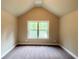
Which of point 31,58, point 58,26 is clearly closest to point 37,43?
point 58,26

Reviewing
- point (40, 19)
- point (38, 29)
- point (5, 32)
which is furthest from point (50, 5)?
point (5, 32)

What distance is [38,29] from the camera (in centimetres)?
860

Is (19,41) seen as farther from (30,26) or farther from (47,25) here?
(47,25)

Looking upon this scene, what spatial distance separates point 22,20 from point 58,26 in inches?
109

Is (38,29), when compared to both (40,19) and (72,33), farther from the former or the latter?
(72,33)

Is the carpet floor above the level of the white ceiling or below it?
below

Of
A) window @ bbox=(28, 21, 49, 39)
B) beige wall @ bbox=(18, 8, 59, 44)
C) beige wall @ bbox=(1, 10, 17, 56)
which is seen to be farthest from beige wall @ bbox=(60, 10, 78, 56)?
beige wall @ bbox=(1, 10, 17, 56)

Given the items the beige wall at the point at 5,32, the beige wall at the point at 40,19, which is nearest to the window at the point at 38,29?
the beige wall at the point at 40,19

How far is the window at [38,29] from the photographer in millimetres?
8594

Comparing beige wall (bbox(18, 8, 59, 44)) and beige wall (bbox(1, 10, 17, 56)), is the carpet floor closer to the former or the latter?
beige wall (bbox(1, 10, 17, 56))

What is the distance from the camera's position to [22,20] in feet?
28.0

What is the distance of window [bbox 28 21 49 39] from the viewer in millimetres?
8594

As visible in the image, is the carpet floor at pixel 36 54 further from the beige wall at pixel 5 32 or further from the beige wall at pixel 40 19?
the beige wall at pixel 40 19

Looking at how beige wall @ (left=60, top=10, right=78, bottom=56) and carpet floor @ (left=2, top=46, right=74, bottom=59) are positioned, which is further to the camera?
carpet floor @ (left=2, top=46, right=74, bottom=59)
